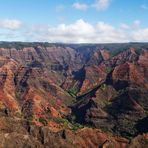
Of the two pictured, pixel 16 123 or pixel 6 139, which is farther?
pixel 16 123

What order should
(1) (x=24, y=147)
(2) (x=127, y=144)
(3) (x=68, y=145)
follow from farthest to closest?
(2) (x=127, y=144), (3) (x=68, y=145), (1) (x=24, y=147)

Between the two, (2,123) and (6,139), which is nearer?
(6,139)

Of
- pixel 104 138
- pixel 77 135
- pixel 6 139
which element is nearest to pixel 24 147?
pixel 6 139

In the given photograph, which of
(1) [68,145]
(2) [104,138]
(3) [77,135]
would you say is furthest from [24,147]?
(2) [104,138]

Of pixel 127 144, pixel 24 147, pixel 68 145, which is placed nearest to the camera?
pixel 24 147

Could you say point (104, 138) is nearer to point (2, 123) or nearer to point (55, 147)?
point (55, 147)

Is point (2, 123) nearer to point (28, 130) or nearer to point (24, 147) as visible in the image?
point (28, 130)

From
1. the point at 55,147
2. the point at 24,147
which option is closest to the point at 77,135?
the point at 55,147
